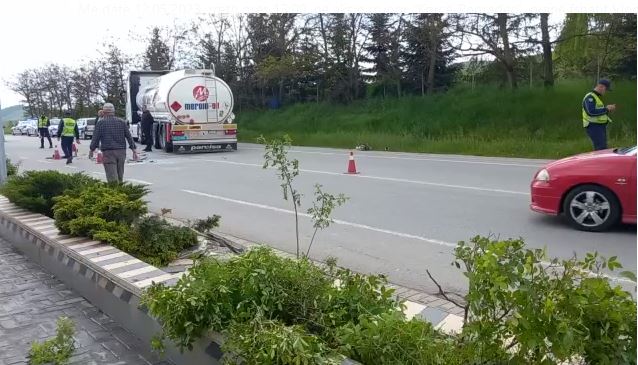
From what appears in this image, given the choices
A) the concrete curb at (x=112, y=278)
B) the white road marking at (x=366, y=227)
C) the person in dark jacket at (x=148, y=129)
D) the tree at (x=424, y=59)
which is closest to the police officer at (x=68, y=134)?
the person in dark jacket at (x=148, y=129)

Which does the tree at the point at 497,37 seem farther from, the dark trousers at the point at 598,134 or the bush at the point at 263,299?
the bush at the point at 263,299

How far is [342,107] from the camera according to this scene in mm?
35000

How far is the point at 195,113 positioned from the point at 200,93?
2.66 feet

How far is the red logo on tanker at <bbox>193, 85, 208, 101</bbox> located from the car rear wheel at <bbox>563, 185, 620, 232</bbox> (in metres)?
17.5

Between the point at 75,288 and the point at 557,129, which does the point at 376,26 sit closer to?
the point at 557,129

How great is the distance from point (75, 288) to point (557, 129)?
61.7 ft

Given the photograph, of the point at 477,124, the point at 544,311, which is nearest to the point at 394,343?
the point at 544,311

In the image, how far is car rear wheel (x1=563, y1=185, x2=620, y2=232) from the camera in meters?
6.96

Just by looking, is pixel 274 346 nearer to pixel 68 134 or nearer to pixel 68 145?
pixel 68 134

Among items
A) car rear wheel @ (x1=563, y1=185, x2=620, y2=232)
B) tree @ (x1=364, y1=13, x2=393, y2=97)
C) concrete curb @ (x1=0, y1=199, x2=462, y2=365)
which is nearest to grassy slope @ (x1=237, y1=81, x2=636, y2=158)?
tree @ (x1=364, y1=13, x2=393, y2=97)

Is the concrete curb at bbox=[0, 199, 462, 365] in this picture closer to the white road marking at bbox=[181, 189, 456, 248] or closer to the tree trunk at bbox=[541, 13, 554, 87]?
the white road marking at bbox=[181, 189, 456, 248]

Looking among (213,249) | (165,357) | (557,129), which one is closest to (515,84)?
(557,129)

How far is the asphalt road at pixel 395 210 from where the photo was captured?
20.9ft

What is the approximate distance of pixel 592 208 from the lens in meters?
7.07
